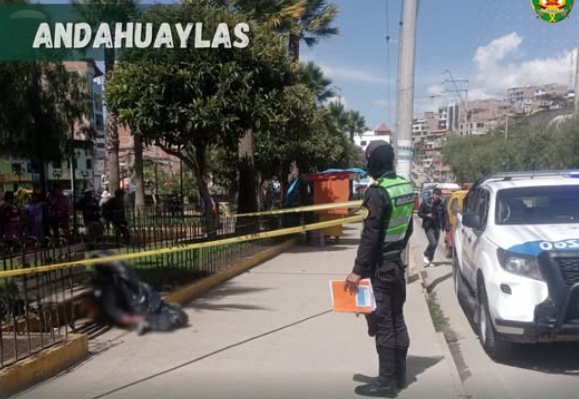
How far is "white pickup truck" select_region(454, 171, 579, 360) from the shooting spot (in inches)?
191

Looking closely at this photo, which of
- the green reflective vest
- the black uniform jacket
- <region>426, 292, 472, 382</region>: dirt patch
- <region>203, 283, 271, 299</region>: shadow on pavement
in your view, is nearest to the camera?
the black uniform jacket

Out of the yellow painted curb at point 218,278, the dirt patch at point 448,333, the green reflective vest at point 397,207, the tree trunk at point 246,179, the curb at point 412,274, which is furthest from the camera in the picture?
the tree trunk at point 246,179

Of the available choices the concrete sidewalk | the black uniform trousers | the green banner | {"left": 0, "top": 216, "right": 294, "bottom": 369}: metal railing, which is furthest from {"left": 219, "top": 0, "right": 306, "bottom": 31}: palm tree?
the black uniform trousers

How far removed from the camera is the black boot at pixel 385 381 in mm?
4512

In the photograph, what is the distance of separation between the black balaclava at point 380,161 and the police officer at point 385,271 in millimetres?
64

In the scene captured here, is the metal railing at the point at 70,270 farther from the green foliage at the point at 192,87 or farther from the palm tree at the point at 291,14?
the palm tree at the point at 291,14

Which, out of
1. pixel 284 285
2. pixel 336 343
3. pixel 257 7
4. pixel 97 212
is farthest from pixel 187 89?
pixel 257 7

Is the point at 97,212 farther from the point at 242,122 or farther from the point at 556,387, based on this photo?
the point at 556,387

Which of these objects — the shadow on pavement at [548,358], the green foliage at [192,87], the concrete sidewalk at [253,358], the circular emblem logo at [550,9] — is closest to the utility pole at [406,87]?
the green foliage at [192,87]

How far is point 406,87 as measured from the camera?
9.84m

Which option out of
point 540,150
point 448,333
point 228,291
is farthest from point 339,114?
point 448,333

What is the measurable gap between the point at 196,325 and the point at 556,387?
3.87m

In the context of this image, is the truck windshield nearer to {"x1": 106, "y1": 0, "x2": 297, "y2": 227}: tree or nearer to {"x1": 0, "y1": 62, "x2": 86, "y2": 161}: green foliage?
{"x1": 106, "y1": 0, "x2": 297, "y2": 227}: tree

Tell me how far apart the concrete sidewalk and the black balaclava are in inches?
71.1
